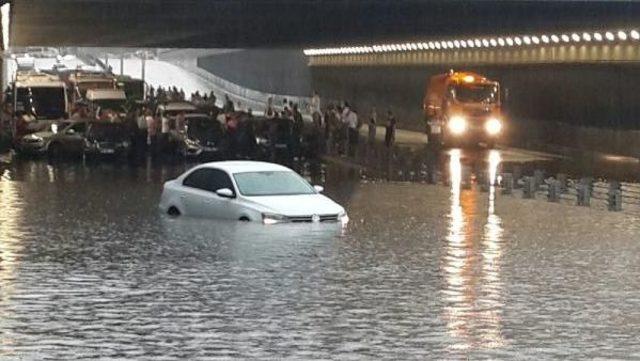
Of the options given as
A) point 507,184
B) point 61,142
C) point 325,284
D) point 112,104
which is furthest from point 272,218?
point 112,104

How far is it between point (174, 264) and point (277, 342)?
7797 millimetres

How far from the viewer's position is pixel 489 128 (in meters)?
65.4

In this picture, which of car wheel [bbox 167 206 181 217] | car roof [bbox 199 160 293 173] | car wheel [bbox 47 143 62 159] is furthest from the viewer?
car wheel [bbox 47 143 62 159]

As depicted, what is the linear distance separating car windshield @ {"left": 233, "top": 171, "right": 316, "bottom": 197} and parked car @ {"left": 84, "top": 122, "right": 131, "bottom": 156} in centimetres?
2712

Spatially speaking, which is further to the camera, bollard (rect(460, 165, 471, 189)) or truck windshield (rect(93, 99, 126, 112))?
truck windshield (rect(93, 99, 126, 112))

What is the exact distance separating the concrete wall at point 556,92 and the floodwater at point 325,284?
22.7 m

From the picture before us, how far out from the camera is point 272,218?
29.0 metres

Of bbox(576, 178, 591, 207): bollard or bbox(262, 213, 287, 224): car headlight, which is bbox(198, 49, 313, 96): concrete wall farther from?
bbox(262, 213, 287, 224): car headlight

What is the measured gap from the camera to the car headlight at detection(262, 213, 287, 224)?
28.9 metres

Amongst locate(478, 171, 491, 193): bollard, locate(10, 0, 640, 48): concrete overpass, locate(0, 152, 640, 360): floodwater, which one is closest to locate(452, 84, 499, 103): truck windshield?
locate(10, 0, 640, 48): concrete overpass

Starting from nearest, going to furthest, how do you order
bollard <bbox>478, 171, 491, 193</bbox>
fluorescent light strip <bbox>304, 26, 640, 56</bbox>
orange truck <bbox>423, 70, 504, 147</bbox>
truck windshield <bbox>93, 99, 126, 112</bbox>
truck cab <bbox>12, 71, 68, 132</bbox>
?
bollard <bbox>478, 171, 491, 193</bbox> < fluorescent light strip <bbox>304, 26, 640, 56</bbox> < orange truck <bbox>423, 70, 504, 147</bbox> < truck cab <bbox>12, 71, 68, 132</bbox> < truck windshield <bbox>93, 99, 126, 112</bbox>

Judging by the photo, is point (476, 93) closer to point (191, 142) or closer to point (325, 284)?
point (191, 142)

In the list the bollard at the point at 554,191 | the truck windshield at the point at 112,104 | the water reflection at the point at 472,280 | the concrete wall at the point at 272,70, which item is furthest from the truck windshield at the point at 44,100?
the concrete wall at the point at 272,70

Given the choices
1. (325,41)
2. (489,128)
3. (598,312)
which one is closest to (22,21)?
(489,128)
